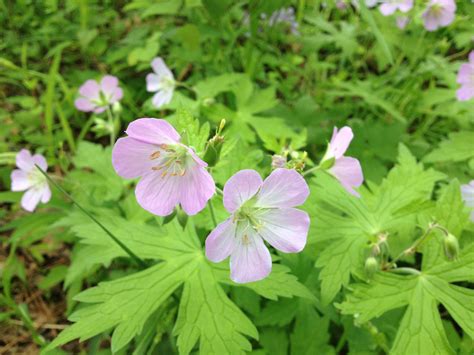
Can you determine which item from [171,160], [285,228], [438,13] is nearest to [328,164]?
[285,228]

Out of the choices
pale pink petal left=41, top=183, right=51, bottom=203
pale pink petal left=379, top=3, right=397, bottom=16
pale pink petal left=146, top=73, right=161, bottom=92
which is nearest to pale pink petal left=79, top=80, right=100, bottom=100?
pale pink petal left=146, top=73, right=161, bottom=92

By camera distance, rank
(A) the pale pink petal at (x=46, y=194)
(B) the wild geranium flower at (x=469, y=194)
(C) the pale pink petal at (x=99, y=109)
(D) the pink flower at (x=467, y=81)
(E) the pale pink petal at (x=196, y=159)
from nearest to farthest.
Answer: (E) the pale pink petal at (x=196, y=159) < (B) the wild geranium flower at (x=469, y=194) < (A) the pale pink petal at (x=46, y=194) < (D) the pink flower at (x=467, y=81) < (C) the pale pink petal at (x=99, y=109)

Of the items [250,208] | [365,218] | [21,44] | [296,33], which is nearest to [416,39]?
[296,33]

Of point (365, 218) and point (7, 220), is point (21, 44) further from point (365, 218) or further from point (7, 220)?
point (365, 218)

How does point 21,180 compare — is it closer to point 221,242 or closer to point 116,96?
point 116,96

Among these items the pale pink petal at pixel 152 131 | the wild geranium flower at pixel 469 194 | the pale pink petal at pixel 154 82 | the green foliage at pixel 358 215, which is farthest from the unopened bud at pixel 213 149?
the pale pink petal at pixel 154 82

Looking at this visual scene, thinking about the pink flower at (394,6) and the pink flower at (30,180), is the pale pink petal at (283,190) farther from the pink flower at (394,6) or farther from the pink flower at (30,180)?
the pink flower at (394,6)
